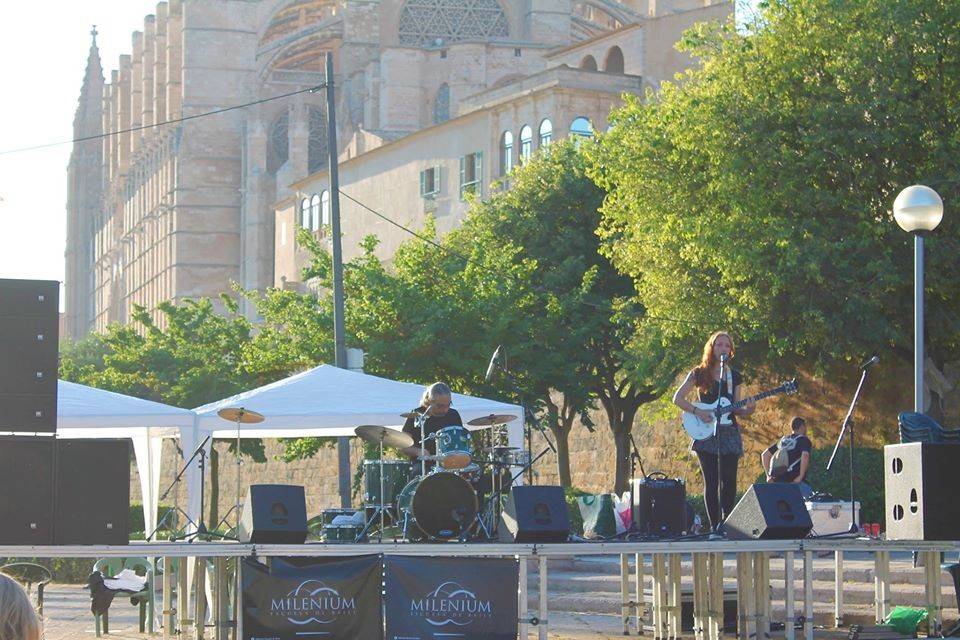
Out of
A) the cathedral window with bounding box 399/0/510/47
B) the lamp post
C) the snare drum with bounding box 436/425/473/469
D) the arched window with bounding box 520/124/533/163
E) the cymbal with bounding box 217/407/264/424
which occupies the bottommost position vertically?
the snare drum with bounding box 436/425/473/469

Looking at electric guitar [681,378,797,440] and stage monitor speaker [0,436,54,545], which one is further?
electric guitar [681,378,797,440]

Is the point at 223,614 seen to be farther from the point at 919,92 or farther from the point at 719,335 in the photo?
the point at 919,92

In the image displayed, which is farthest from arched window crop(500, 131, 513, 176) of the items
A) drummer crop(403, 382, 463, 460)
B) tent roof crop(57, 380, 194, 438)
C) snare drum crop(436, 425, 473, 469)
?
snare drum crop(436, 425, 473, 469)

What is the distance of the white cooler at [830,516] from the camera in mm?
12586

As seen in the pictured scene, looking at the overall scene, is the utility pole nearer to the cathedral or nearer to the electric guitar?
the electric guitar

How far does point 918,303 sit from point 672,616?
3573mm

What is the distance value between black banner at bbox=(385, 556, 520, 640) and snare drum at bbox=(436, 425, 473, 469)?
0.90 m

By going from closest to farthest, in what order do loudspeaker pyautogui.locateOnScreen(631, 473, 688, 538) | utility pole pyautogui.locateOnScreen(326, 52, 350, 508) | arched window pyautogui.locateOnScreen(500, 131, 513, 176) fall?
1. loudspeaker pyautogui.locateOnScreen(631, 473, 688, 538)
2. utility pole pyautogui.locateOnScreen(326, 52, 350, 508)
3. arched window pyautogui.locateOnScreen(500, 131, 513, 176)

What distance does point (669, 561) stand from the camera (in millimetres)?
13234

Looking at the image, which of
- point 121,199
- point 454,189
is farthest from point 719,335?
point 121,199

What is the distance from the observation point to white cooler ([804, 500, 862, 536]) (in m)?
12.6

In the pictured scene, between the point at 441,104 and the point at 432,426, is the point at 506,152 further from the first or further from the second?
the point at 432,426

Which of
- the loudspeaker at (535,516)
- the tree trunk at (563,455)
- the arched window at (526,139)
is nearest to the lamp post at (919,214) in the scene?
the loudspeaker at (535,516)

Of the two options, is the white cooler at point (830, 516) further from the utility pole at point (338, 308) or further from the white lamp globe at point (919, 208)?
the utility pole at point (338, 308)
